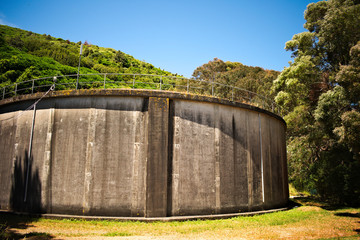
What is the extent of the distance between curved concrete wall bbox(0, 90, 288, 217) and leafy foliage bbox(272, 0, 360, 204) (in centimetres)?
705

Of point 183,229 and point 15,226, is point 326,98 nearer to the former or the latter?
point 183,229

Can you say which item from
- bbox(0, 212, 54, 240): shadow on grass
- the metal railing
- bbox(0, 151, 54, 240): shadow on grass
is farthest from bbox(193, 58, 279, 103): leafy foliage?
bbox(0, 212, 54, 240): shadow on grass

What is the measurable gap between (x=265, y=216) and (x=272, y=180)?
2.93m

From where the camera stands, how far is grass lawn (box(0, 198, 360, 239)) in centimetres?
936

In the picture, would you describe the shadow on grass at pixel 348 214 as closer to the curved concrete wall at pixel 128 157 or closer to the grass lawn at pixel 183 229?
the grass lawn at pixel 183 229

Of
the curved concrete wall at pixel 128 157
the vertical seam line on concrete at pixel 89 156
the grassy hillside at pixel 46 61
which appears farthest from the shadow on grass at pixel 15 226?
the grassy hillside at pixel 46 61

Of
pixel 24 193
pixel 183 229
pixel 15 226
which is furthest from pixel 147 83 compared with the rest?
pixel 15 226

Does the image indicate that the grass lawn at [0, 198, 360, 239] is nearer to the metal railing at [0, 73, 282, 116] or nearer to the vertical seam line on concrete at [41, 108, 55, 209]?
the vertical seam line on concrete at [41, 108, 55, 209]

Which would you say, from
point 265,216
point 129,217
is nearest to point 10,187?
point 129,217

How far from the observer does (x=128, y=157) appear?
12.1 m

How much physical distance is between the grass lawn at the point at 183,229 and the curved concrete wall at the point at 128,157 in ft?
2.70

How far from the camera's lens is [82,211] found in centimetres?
1166

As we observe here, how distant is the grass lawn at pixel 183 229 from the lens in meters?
9.36

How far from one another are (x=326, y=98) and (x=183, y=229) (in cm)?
1316
